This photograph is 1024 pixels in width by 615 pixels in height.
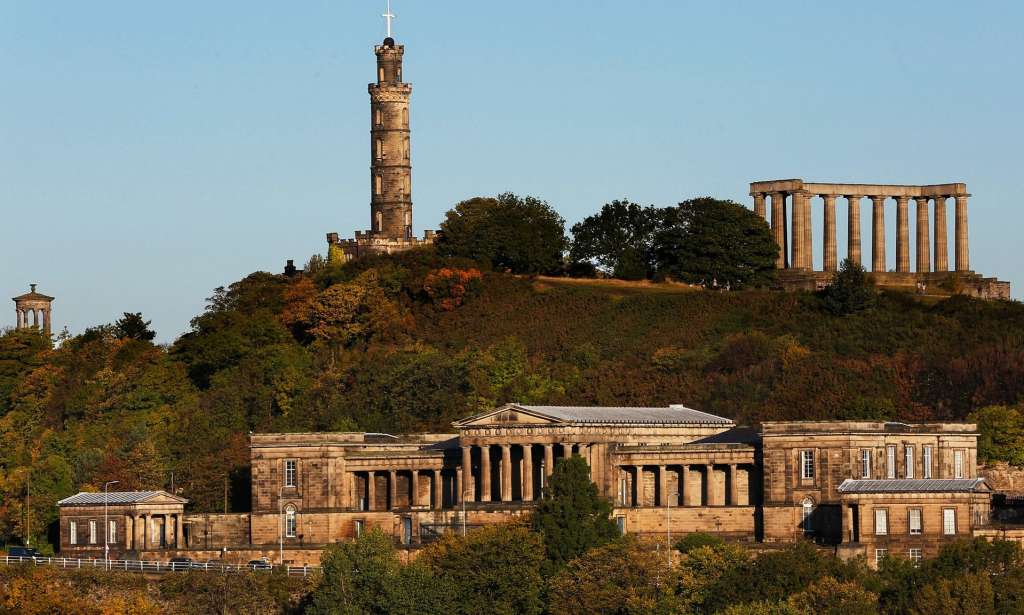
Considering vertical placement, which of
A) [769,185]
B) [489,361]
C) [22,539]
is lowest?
[22,539]

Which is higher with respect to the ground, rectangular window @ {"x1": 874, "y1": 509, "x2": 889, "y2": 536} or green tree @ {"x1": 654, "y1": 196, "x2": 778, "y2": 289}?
green tree @ {"x1": 654, "y1": 196, "x2": 778, "y2": 289}

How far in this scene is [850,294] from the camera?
604ft

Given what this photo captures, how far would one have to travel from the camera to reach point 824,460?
143m

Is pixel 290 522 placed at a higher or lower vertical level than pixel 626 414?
lower

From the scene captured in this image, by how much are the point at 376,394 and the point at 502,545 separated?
1754 inches

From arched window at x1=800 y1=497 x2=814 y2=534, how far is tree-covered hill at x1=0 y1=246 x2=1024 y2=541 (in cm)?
2009

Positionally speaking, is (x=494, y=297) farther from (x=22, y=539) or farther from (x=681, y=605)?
(x=681, y=605)

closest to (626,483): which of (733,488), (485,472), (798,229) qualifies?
(733,488)

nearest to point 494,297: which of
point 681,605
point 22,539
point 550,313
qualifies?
point 550,313

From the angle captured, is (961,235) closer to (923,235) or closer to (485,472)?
(923,235)

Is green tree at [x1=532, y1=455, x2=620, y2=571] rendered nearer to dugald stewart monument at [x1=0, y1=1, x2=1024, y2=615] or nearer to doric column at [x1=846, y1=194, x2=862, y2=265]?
dugald stewart monument at [x1=0, y1=1, x2=1024, y2=615]

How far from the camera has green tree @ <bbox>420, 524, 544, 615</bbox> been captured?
13125 centimetres

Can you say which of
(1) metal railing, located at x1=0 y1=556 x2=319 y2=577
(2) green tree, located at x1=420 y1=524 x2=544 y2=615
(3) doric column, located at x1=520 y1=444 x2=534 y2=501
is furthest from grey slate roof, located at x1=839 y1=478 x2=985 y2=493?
(1) metal railing, located at x1=0 y1=556 x2=319 y2=577

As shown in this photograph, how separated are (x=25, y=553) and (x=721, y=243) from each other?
59.6 meters
